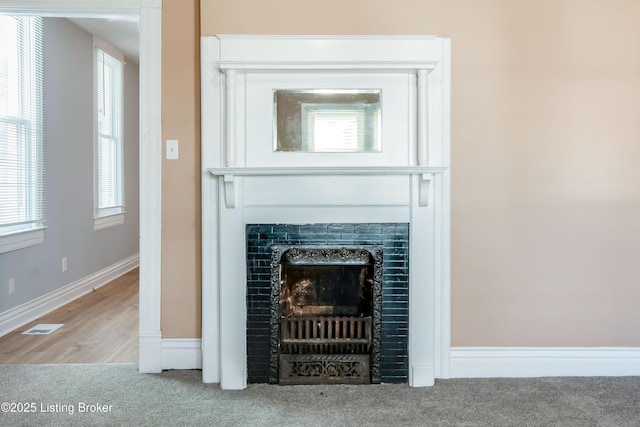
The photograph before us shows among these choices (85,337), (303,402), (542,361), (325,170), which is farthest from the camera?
(85,337)

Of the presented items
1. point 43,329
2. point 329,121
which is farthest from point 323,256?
point 43,329

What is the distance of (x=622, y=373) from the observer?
269 centimetres

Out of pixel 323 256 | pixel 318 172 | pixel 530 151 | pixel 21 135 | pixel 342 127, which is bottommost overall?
pixel 323 256

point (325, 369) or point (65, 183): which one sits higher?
point (65, 183)

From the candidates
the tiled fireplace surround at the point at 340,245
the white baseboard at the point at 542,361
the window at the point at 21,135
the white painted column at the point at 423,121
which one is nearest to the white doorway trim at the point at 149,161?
the tiled fireplace surround at the point at 340,245

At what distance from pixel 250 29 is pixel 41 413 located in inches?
83.9

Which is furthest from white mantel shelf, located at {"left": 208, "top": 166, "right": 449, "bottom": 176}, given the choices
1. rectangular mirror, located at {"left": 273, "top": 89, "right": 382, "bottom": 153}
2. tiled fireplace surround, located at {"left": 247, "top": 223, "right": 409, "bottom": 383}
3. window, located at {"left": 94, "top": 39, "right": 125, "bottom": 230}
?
window, located at {"left": 94, "top": 39, "right": 125, "bottom": 230}

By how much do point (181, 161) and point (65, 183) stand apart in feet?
7.35

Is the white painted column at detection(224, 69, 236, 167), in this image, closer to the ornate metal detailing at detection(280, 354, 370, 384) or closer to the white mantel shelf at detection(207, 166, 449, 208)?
the white mantel shelf at detection(207, 166, 449, 208)

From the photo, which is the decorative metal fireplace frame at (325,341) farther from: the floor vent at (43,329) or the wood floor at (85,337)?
the floor vent at (43,329)

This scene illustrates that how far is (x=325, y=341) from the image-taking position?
254 centimetres

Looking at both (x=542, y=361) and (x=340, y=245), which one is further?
(x=542, y=361)

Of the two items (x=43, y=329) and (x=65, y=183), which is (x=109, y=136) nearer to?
(x=65, y=183)

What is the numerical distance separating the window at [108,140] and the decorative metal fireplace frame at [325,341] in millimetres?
3231
